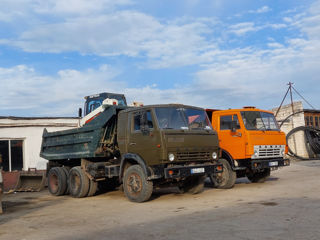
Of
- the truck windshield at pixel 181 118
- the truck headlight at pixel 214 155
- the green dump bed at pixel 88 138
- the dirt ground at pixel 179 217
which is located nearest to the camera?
the dirt ground at pixel 179 217

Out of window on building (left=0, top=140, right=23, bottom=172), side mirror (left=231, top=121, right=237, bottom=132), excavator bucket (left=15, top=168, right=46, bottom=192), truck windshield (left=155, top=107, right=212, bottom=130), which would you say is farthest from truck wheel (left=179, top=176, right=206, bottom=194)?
window on building (left=0, top=140, right=23, bottom=172)

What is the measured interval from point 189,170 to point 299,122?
2137cm

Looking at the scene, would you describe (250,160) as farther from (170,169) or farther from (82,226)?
Result: (82,226)

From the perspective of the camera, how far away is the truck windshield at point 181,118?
8961 millimetres

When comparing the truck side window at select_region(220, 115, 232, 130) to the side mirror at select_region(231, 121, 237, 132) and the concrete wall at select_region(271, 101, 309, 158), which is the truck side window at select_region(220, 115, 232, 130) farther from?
the concrete wall at select_region(271, 101, 309, 158)

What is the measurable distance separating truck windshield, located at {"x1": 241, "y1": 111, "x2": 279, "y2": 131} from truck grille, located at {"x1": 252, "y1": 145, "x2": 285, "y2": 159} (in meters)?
0.58

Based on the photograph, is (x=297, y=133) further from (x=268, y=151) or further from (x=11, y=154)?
(x=11, y=154)

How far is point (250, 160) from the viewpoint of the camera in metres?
10.8

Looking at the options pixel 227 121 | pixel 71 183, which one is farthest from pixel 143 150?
pixel 71 183

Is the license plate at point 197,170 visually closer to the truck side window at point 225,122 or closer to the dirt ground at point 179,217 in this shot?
the dirt ground at point 179,217

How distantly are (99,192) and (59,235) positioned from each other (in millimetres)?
6441

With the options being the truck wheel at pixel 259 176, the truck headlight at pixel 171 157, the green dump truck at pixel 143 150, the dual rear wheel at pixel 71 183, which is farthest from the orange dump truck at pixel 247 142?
the dual rear wheel at pixel 71 183

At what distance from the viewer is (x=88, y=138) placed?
10578 mm

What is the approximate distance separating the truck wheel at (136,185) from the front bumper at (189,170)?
2.05 feet
